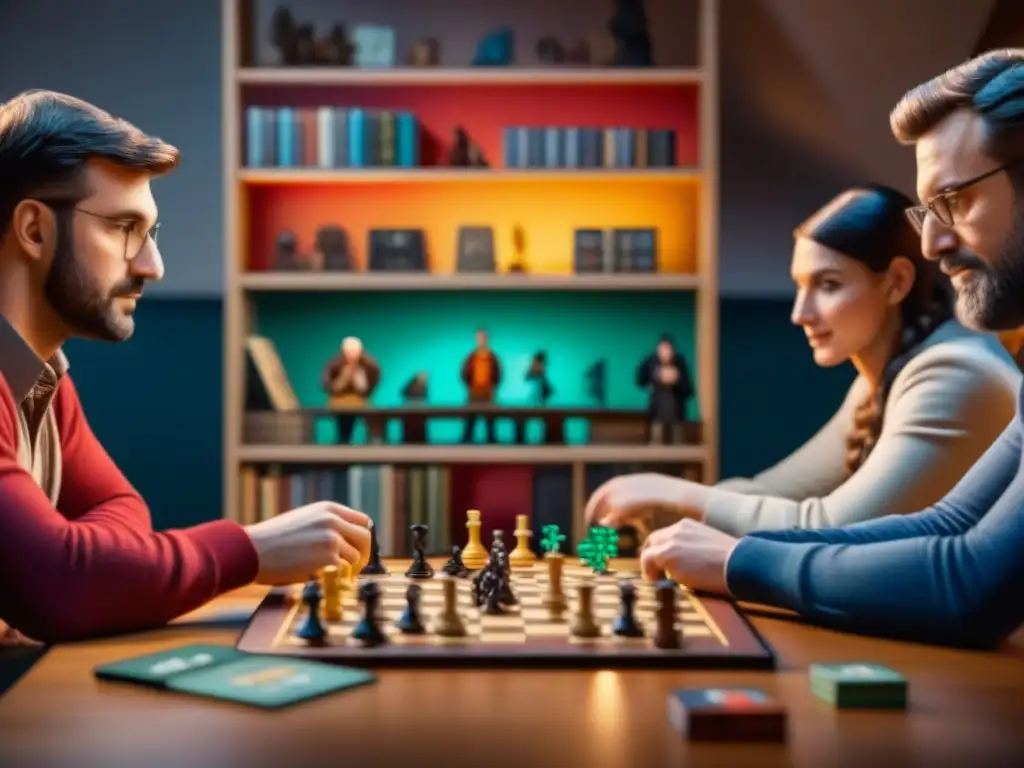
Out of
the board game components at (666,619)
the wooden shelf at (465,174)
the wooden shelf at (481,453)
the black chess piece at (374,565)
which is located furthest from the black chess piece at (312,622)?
the wooden shelf at (465,174)

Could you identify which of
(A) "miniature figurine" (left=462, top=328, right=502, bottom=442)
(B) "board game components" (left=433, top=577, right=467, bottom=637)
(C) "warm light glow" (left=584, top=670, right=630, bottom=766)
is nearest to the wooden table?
(C) "warm light glow" (left=584, top=670, right=630, bottom=766)

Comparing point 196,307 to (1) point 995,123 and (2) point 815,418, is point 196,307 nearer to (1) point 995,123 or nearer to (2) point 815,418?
(2) point 815,418

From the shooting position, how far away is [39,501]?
4.37 ft

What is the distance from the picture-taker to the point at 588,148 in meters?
3.72

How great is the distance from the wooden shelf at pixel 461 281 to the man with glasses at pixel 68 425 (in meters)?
2.08

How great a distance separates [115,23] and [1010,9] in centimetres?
294

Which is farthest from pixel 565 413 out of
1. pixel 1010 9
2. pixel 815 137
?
pixel 1010 9

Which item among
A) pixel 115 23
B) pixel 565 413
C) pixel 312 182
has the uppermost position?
pixel 115 23

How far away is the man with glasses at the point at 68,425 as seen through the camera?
1318 millimetres

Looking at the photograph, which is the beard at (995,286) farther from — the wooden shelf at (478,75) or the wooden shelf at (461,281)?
the wooden shelf at (478,75)

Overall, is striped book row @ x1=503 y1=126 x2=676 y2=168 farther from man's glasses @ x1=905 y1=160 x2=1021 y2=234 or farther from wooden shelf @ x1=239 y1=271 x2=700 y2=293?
man's glasses @ x1=905 y1=160 x2=1021 y2=234

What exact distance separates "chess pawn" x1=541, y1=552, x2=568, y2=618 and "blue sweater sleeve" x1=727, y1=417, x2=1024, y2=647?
0.20 meters

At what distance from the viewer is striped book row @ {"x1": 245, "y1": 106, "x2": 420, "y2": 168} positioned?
3736 mm

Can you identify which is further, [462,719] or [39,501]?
[39,501]
